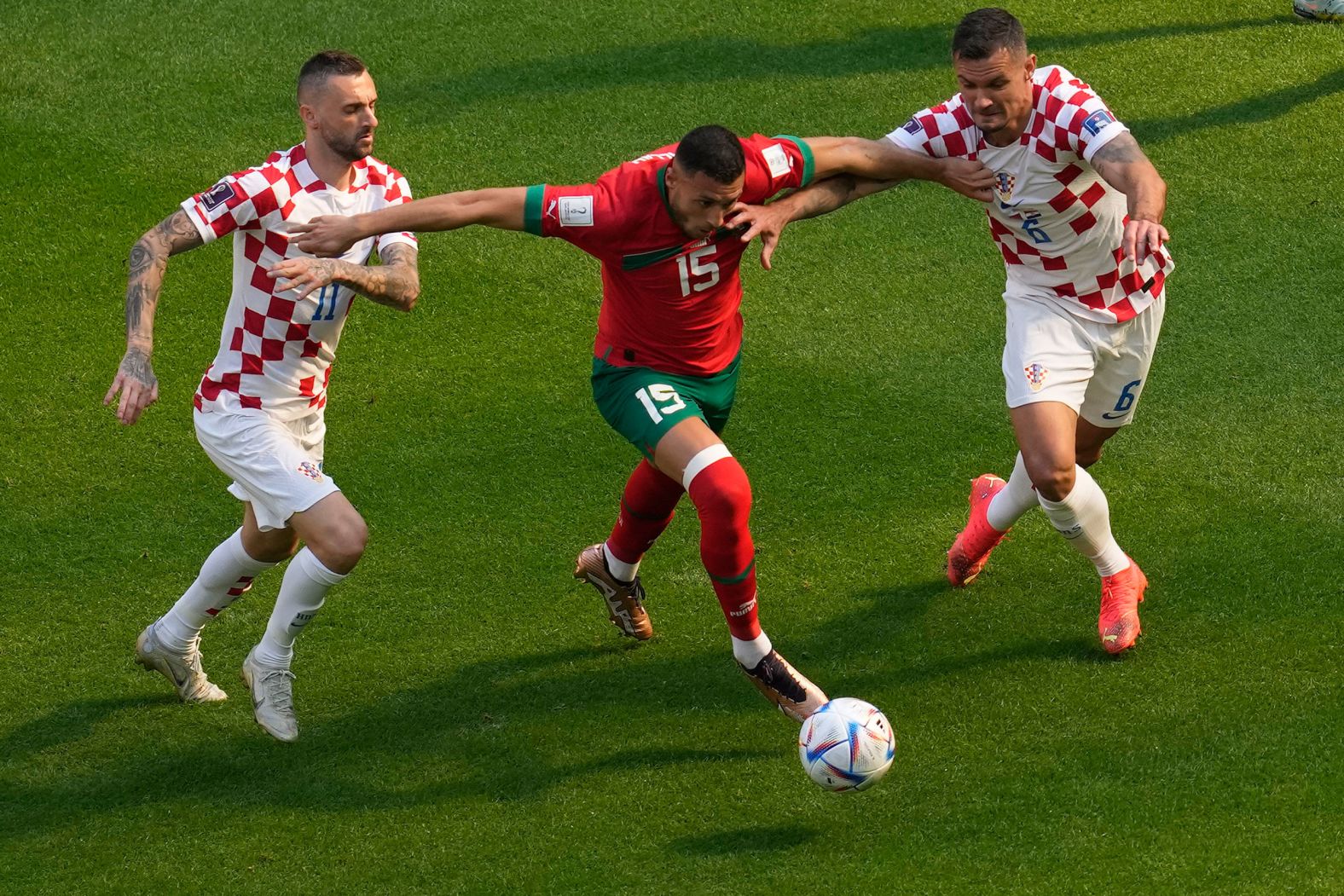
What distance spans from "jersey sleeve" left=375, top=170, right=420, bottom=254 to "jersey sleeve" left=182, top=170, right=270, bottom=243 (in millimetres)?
426

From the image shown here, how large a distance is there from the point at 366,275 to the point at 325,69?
2.83 feet

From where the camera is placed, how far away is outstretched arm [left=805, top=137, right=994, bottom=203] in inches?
215

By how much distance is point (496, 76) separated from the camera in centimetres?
1030

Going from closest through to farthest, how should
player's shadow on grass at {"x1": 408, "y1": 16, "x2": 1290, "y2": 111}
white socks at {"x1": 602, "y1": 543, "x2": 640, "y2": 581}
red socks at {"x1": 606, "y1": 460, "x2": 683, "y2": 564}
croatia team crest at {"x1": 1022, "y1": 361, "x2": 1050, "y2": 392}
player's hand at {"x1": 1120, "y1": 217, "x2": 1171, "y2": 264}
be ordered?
player's hand at {"x1": 1120, "y1": 217, "x2": 1171, "y2": 264}
croatia team crest at {"x1": 1022, "y1": 361, "x2": 1050, "y2": 392}
red socks at {"x1": 606, "y1": 460, "x2": 683, "y2": 564}
white socks at {"x1": 602, "y1": 543, "x2": 640, "y2": 581}
player's shadow on grass at {"x1": 408, "y1": 16, "x2": 1290, "y2": 111}

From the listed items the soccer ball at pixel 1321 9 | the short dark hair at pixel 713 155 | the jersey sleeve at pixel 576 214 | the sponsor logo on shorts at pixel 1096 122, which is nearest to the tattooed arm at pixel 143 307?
the jersey sleeve at pixel 576 214

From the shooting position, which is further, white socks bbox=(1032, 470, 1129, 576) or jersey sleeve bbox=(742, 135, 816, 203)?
white socks bbox=(1032, 470, 1129, 576)

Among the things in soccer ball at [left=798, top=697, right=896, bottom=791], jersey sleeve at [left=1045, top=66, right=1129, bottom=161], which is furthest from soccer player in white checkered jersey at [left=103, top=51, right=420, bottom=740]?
jersey sleeve at [left=1045, top=66, right=1129, bottom=161]

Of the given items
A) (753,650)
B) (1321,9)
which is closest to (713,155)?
(753,650)

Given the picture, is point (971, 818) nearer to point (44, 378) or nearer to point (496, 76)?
point (44, 378)

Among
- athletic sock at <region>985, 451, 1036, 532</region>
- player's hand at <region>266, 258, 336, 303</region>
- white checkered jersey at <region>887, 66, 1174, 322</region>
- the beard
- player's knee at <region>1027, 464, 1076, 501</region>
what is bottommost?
athletic sock at <region>985, 451, 1036, 532</region>

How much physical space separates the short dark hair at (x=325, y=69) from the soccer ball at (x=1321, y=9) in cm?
747

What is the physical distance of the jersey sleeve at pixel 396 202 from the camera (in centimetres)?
535

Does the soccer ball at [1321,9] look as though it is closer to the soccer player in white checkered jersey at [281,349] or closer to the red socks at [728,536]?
the red socks at [728,536]

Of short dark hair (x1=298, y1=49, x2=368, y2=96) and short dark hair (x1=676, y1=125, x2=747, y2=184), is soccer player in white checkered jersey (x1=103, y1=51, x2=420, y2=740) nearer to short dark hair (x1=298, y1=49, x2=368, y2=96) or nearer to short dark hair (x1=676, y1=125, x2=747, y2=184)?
short dark hair (x1=298, y1=49, x2=368, y2=96)
